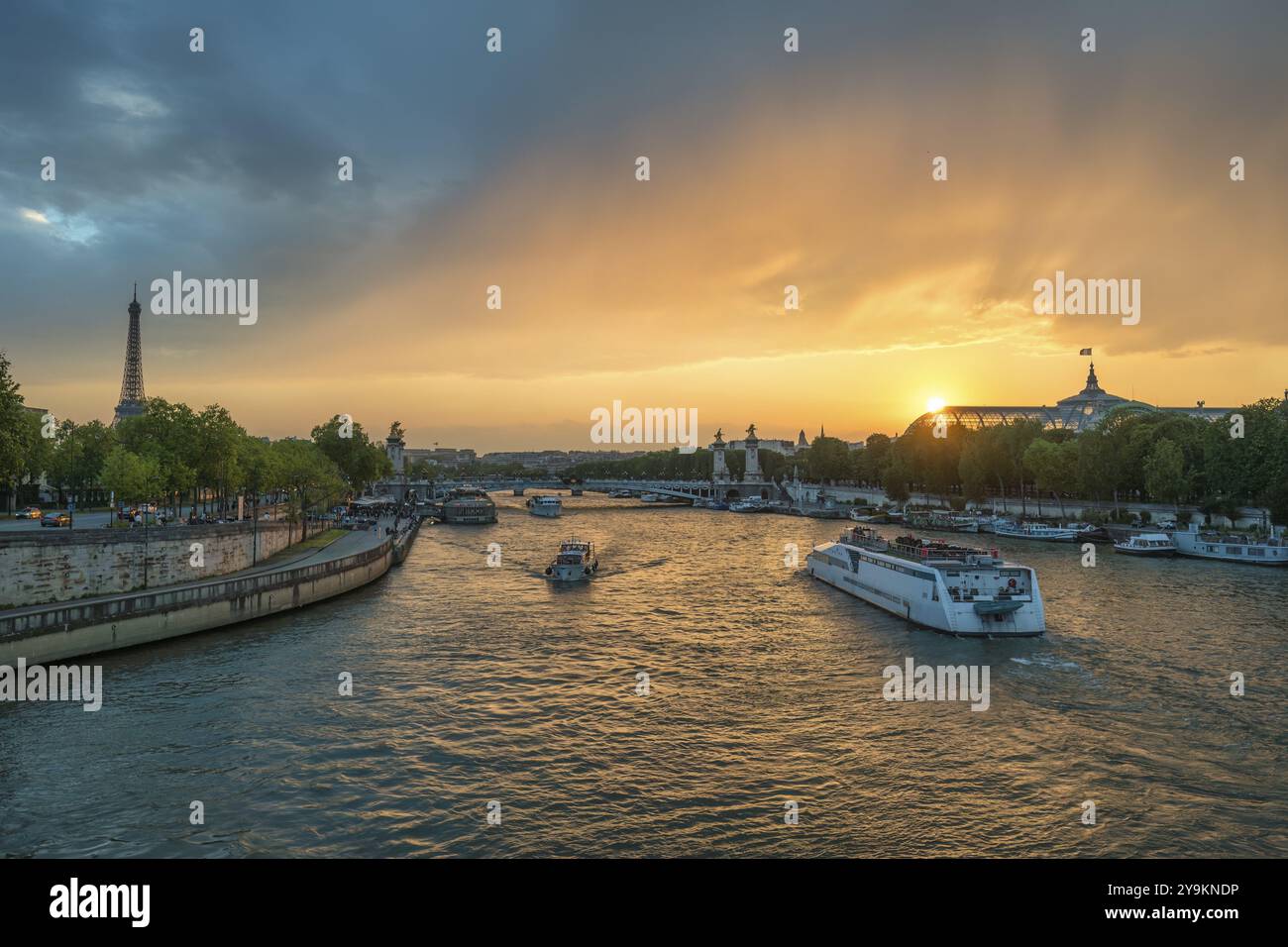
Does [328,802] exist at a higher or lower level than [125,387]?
lower

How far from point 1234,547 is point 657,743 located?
183 feet

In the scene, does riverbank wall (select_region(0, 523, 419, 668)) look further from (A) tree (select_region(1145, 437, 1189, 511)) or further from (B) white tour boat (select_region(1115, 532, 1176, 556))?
(A) tree (select_region(1145, 437, 1189, 511))

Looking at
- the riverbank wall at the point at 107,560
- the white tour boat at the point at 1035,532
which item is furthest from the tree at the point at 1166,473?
the riverbank wall at the point at 107,560

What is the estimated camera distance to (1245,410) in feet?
233

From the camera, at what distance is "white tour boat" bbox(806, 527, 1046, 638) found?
33.2m

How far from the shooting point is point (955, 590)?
1359 inches

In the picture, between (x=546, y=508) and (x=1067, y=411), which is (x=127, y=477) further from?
(x=1067, y=411)

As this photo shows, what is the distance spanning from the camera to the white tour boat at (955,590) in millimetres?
33219

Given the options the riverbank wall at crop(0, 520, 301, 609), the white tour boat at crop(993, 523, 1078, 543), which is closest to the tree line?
the riverbank wall at crop(0, 520, 301, 609)

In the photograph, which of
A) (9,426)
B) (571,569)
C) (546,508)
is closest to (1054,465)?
(571,569)
